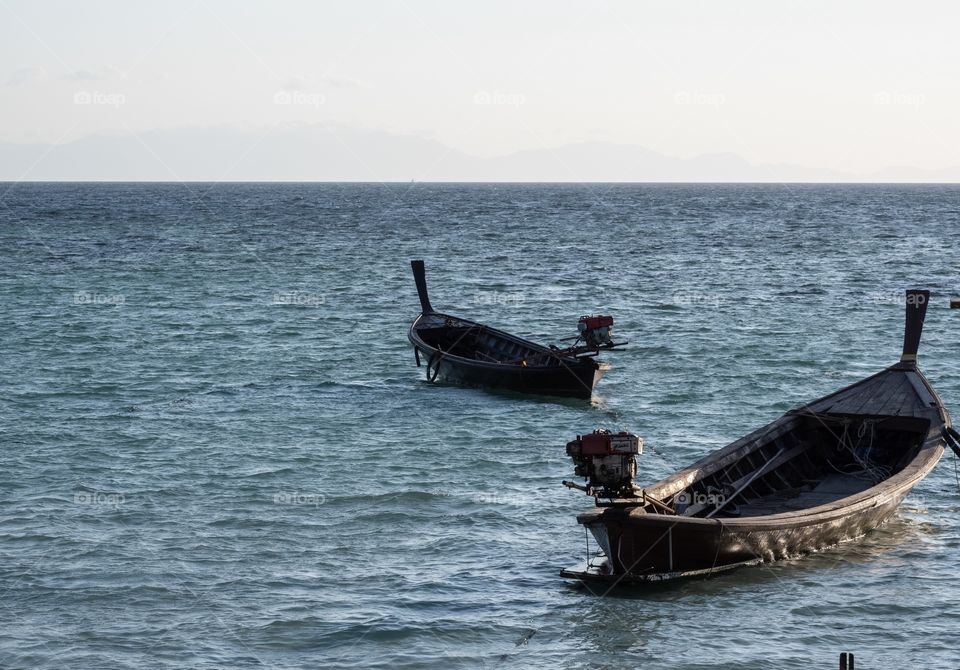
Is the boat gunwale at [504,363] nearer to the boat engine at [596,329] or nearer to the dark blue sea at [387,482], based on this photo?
the boat engine at [596,329]

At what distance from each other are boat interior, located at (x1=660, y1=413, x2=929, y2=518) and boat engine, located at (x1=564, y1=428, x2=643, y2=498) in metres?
3.11

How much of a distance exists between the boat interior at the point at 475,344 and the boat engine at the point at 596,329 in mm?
3151

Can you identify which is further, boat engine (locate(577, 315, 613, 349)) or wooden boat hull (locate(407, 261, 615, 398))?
wooden boat hull (locate(407, 261, 615, 398))

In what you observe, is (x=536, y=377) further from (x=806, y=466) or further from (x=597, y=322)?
(x=806, y=466)

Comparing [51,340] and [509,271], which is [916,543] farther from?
[509,271]

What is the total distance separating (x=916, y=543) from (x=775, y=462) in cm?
302

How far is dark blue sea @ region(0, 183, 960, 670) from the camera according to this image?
15852 mm

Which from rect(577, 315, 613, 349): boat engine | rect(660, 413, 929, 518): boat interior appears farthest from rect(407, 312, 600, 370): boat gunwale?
rect(660, 413, 929, 518): boat interior

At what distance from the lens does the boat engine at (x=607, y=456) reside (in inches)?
629

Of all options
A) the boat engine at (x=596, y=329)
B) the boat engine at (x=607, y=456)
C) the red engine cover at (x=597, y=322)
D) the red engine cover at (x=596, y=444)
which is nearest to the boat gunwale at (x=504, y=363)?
the boat engine at (x=596, y=329)

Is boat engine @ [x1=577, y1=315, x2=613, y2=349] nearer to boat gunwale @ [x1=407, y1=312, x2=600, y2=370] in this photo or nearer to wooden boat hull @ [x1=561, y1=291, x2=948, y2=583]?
boat gunwale @ [x1=407, y1=312, x2=600, y2=370]

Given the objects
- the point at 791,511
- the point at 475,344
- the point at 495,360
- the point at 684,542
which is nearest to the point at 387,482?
the point at 791,511

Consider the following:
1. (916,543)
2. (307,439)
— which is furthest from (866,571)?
(307,439)

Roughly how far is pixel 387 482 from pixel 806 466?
25.9 ft
